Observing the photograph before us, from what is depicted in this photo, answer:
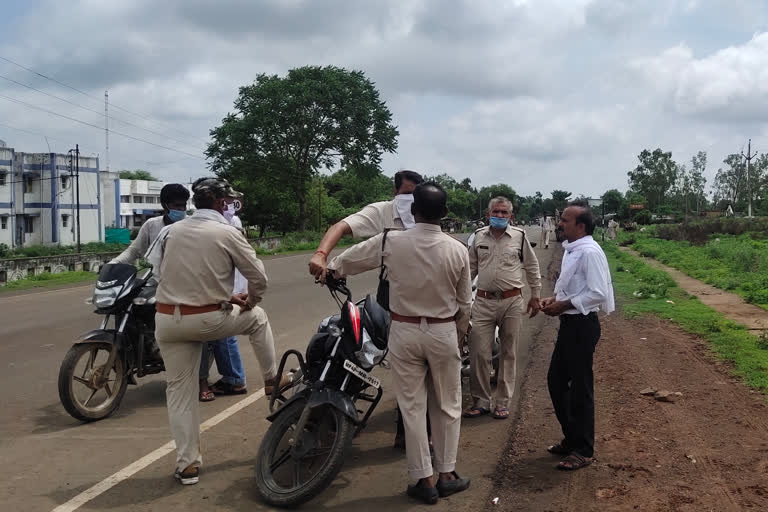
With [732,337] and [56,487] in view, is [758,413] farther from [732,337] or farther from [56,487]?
[56,487]

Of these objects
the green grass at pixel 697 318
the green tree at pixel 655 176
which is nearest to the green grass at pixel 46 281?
the green grass at pixel 697 318

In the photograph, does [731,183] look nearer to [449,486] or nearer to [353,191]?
[353,191]

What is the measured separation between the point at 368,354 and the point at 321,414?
0.51 metres

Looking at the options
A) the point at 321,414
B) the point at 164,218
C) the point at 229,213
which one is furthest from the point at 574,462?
A: the point at 164,218

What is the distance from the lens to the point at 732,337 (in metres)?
9.21

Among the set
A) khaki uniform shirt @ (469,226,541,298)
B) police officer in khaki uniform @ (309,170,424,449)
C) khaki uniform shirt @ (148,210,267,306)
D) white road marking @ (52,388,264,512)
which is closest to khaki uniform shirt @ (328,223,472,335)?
police officer in khaki uniform @ (309,170,424,449)

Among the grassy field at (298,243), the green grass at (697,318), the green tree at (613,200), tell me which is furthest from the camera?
the green tree at (613,200)

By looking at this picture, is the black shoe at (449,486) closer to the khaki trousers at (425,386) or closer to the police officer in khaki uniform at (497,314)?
the khaki trousers at (425,386)

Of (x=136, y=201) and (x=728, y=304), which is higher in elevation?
(x=136, y=201)

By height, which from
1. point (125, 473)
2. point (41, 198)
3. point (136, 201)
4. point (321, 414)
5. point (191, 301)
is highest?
point (136, 201)

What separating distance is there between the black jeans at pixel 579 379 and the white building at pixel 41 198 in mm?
52890

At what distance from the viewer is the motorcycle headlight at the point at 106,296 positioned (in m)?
5.61

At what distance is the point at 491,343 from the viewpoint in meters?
6.02

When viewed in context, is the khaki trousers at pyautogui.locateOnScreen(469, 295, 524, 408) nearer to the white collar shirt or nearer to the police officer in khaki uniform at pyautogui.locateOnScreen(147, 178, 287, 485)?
the white collar shirt
